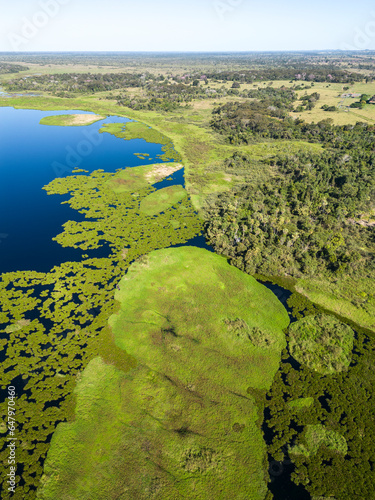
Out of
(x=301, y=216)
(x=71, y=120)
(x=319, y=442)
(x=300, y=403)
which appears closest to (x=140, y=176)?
(x=301, y=216)

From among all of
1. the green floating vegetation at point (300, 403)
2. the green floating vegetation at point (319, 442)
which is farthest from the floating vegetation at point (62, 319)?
the green floating vegetation at point (319, 442)

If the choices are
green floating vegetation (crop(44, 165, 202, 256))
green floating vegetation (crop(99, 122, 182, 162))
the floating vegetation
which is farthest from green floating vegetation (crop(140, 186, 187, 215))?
green floating vegetation (crop(99, 122, 182, 162))

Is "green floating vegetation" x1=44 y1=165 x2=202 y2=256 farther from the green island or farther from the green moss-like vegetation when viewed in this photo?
the green moss-like vegetation

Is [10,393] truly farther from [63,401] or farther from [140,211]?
[140,211]

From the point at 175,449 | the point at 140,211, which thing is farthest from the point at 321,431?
the point at 140,211

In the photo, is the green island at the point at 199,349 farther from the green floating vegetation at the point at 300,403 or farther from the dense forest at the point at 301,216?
the dense forest at the point at 301,216
